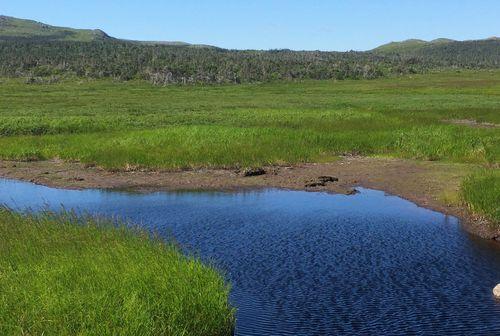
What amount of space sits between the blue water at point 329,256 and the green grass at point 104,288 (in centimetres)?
192

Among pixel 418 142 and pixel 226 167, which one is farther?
pixel 418 142

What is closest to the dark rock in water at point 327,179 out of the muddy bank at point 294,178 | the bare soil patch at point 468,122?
the muddy bank at point 294,178

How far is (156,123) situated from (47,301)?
47086 mm

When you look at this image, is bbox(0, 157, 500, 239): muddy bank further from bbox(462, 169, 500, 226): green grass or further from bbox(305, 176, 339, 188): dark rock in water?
bbox(462, 169, 500, 226): green grass

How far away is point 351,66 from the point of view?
17588cm

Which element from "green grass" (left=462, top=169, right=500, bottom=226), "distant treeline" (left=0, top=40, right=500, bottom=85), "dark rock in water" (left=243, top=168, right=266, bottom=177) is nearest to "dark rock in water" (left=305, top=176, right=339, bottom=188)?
"dark rock in water" (left=243, top=168, right=266, bottom=177)

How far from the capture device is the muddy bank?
3272cm

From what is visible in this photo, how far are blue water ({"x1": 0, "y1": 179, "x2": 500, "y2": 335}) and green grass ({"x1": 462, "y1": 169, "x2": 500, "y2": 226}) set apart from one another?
129cm

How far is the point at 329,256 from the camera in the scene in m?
20.5

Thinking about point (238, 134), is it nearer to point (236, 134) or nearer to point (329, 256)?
point (236, 134)

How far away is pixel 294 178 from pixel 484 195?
41.4 feet

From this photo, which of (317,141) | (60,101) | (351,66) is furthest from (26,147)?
(351,66)

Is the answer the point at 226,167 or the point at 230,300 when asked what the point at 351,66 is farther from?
the point at 230,300

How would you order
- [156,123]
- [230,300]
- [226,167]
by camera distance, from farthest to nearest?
[156,123]
[226,167]
[230,300]
